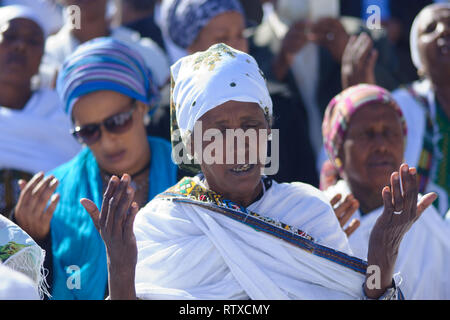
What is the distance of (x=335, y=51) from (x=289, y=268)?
3.02m

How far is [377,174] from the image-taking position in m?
4.26

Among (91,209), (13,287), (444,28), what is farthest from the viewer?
(444,28)

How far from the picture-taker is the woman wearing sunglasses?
416 centimetres

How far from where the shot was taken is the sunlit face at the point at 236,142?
3324mm

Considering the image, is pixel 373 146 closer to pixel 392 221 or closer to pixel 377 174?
pixel 377 174

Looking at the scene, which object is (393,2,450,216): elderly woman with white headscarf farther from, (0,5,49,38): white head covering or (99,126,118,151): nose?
(0,5,49,38): white head covering

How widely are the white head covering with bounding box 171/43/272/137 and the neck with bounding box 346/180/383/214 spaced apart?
1.08 meters

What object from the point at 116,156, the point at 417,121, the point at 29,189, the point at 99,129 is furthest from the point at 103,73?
the point at 417,121

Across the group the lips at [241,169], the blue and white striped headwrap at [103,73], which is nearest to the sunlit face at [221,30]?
the blue and white striped headwrap at [103,73]

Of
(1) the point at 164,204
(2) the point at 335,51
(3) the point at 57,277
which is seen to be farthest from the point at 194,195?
(2) the point at 335,51

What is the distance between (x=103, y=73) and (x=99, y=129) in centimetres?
36

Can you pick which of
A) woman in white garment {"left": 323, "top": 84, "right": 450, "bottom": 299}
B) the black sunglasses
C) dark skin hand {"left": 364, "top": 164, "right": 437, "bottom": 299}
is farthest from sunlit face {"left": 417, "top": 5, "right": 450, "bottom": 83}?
dark skin hand {"left": 364, "top": 164, "right": 437, "bottom": 299}

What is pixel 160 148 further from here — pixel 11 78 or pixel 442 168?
pixel 442 168

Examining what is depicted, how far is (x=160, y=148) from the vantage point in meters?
4.63
